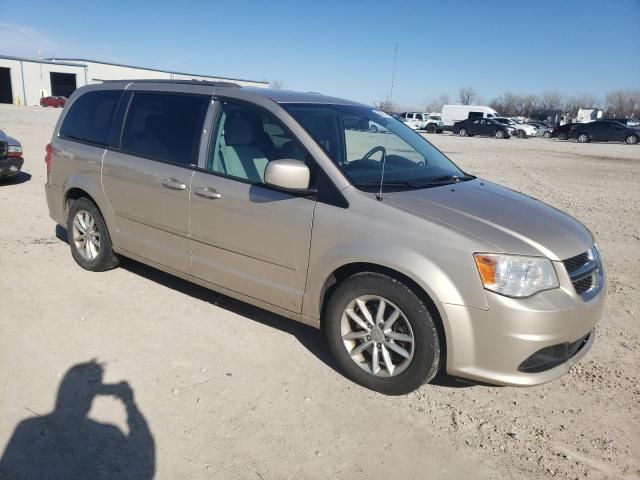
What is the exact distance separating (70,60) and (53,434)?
8288cm

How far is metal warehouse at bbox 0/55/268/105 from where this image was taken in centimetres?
6003

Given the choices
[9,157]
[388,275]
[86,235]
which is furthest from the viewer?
[9,157]

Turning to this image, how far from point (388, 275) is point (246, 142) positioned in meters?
1.58

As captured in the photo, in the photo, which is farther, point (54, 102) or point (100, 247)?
point (54, 102)

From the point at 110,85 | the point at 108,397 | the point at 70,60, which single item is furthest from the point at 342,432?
the point at 70,60

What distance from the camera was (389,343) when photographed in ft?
10.5

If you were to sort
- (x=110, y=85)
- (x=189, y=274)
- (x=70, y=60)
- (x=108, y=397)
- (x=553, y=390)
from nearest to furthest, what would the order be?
1. (x=108, y=397)
2. (x=553, y=390)
3. (x=189, y=274)
4. (x=110, y=85)
5. (x=70, y=60)

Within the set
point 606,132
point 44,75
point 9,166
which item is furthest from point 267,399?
point 44,75

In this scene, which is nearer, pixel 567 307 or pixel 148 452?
pixel 148 452

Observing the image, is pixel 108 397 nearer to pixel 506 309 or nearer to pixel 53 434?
pixel 53 434

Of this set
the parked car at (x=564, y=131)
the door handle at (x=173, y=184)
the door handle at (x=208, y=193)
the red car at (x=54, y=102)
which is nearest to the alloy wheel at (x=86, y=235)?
the door handle at (x=173, y=184)

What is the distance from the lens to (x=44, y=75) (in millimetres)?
63469

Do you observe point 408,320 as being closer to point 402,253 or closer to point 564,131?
point 402,253

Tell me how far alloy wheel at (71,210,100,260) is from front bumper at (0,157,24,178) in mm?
4987
